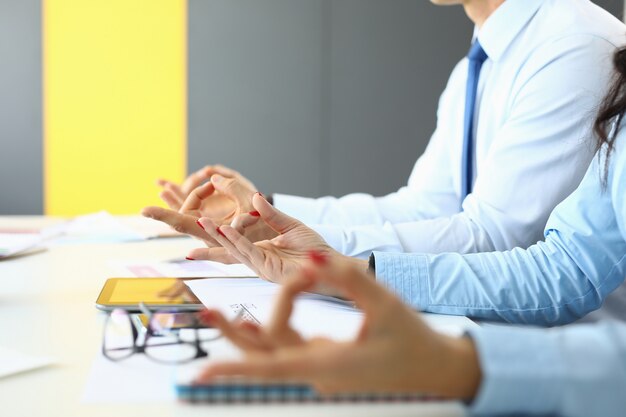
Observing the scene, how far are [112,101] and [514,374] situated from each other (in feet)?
11.6

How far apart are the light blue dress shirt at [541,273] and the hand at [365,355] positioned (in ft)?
1.49

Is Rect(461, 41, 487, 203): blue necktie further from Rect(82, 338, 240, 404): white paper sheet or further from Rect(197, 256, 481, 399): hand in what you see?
Rect(197, 256, 481, 399): hand

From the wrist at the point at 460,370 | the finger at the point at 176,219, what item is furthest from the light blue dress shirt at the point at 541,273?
the wrist at the point at 460,370

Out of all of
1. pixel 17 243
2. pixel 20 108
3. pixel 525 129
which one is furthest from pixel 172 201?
pixel 20 108

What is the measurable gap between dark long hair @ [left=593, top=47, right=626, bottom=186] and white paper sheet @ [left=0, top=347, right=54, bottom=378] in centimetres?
74

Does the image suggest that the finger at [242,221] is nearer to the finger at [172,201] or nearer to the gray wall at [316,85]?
the finger at [172,201]

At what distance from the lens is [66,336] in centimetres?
81

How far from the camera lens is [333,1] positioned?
385 centimetres

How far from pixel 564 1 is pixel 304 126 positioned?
2.51 metres

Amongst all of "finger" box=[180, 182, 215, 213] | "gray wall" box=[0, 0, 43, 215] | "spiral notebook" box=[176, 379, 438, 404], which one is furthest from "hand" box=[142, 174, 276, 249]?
"gray wall" box=[0, 0, 43, 215]

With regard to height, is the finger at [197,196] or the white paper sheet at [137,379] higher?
the finger at [197,196]

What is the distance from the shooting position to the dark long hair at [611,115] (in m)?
1.02

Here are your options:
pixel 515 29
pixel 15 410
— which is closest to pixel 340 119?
pixel 515 29

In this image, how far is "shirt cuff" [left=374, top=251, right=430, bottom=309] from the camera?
979 mm
